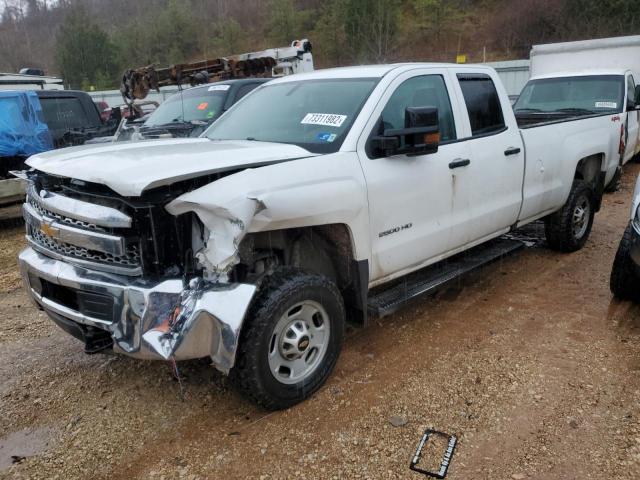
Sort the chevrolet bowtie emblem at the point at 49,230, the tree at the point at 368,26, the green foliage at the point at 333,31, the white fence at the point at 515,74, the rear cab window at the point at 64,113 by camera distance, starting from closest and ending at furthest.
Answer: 1. the chevrolet bowtie emblem at the point at 49,230
2. the rear cab window at the point at 64,113
3. the white fence at the point at 515,74
4. the green foliage at the point at 333,31
5. the tree at the point at 368,26

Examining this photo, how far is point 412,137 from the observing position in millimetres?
3432

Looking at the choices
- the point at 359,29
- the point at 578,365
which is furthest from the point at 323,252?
the point at 359,29

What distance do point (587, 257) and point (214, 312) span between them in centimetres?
463

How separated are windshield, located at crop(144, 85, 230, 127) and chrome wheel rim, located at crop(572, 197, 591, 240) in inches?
200

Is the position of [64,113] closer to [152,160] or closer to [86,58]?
[152,160]

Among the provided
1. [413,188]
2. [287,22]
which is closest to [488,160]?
[413,188]

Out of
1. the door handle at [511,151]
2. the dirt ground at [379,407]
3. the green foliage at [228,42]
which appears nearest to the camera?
the dirt ground at [379,407]

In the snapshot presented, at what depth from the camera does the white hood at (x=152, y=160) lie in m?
2.62

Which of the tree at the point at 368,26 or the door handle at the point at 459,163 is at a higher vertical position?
the tree at the point at 368,26

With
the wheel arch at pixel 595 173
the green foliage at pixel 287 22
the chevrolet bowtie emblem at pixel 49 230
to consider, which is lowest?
the wheel arch at pixel 595 173

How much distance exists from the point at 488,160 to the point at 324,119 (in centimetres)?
149

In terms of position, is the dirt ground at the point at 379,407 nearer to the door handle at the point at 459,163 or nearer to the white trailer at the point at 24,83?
the door handle at the point at 459,163

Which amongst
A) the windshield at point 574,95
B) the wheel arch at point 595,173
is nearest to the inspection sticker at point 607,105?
the windshield at point 574,95

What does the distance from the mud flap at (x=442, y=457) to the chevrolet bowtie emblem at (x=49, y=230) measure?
2.28 meters
